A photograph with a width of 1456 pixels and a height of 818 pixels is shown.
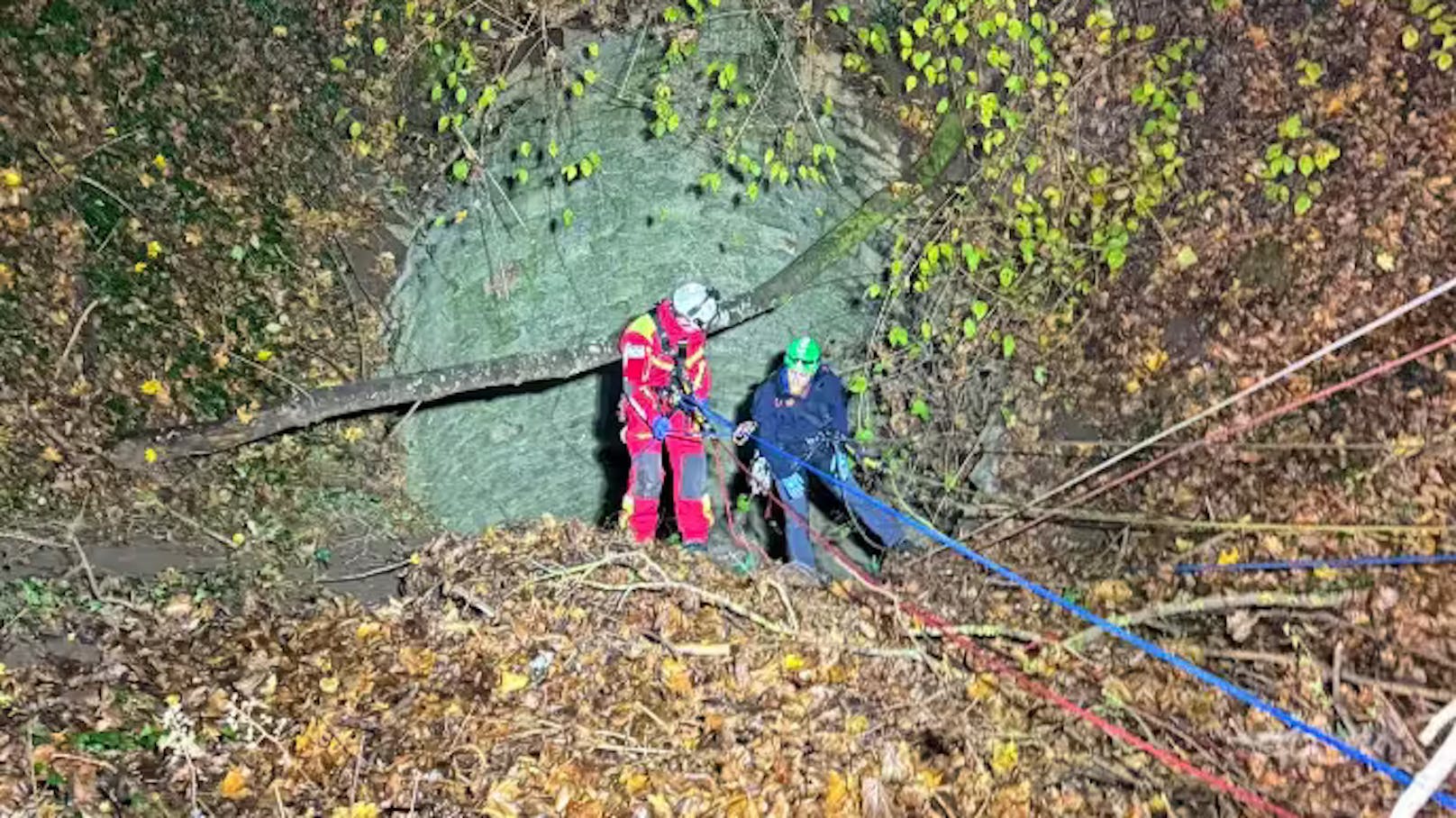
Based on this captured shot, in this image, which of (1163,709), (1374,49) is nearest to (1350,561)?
(1163,709)

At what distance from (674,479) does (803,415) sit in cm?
102

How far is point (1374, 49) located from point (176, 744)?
8174 millimetres

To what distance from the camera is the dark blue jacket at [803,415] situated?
725cm

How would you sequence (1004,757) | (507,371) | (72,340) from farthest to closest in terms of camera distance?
(507,371)
(72,340)
(1004,757)

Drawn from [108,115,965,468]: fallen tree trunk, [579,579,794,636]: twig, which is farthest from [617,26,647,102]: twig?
[579,579,794,636]: twig

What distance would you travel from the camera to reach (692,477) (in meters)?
7.39

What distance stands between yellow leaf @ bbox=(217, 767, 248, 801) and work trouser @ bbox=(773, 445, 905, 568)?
13.1 feet

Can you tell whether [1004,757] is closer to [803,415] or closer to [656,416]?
[803,415]

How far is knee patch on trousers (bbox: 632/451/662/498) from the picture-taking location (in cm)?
723

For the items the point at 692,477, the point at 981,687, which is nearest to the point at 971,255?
the point at 692,477

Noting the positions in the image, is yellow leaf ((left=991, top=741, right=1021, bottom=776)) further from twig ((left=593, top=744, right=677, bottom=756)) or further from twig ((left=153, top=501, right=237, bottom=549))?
twig ((left=153, top=501, right=237, bottom=549))

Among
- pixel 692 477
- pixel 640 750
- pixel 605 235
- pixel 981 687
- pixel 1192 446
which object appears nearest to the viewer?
pixel 640 750

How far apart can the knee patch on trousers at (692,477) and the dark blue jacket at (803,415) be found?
19.9 inches

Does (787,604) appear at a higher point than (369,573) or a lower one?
higher
